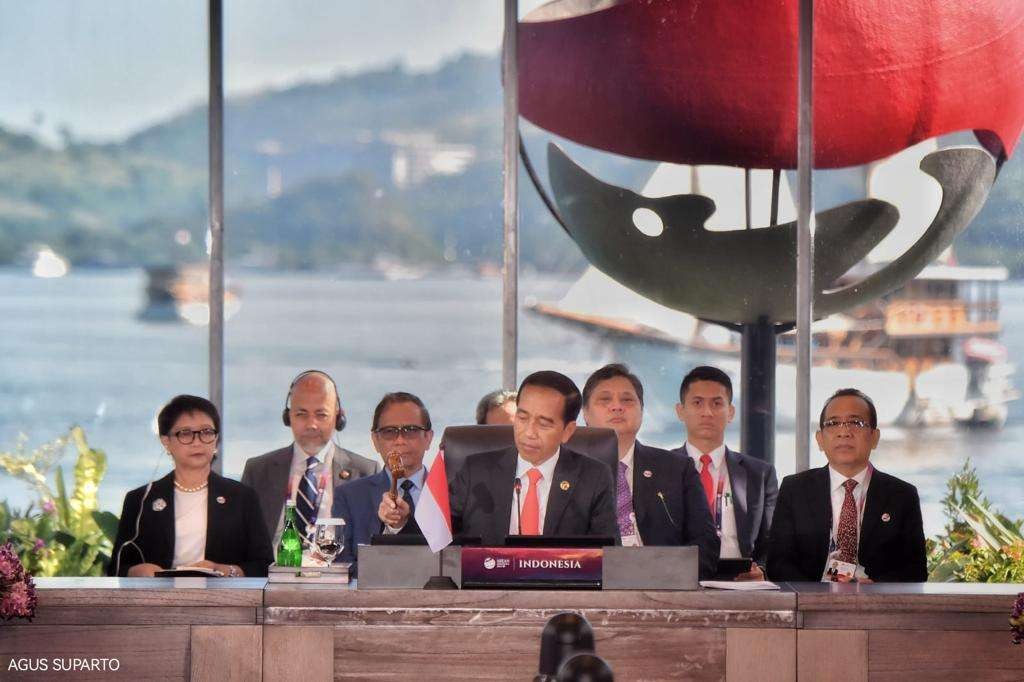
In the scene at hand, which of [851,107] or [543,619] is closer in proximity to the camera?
[543,619]

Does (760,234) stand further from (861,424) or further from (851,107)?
(861,424)

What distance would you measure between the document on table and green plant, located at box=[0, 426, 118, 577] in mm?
2986

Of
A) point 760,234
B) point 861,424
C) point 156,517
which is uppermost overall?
point 760,234

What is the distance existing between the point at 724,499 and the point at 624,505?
0.57 m

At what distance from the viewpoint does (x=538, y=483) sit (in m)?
4.18

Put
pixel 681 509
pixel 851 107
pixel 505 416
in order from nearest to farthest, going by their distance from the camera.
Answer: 1. pixel 681 509
2. pixel 505 416
3. pixel 851 107

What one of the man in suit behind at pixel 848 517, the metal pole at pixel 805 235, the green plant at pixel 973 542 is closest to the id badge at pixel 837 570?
the man in suit behind at pixel 848 517

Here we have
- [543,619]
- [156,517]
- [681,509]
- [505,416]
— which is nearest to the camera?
[543,619]

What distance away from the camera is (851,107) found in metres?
6.59

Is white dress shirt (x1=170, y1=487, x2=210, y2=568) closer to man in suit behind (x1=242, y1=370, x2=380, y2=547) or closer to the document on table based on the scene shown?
man in suit behind (x1=242, y1=370, x2=380, y2=547)

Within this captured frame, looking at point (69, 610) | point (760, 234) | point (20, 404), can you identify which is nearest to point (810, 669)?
point (69, 610)

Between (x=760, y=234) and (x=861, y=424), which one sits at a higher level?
(x=760, y=234)

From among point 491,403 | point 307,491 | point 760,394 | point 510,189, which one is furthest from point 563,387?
point 760,394

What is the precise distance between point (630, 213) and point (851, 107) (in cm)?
105
